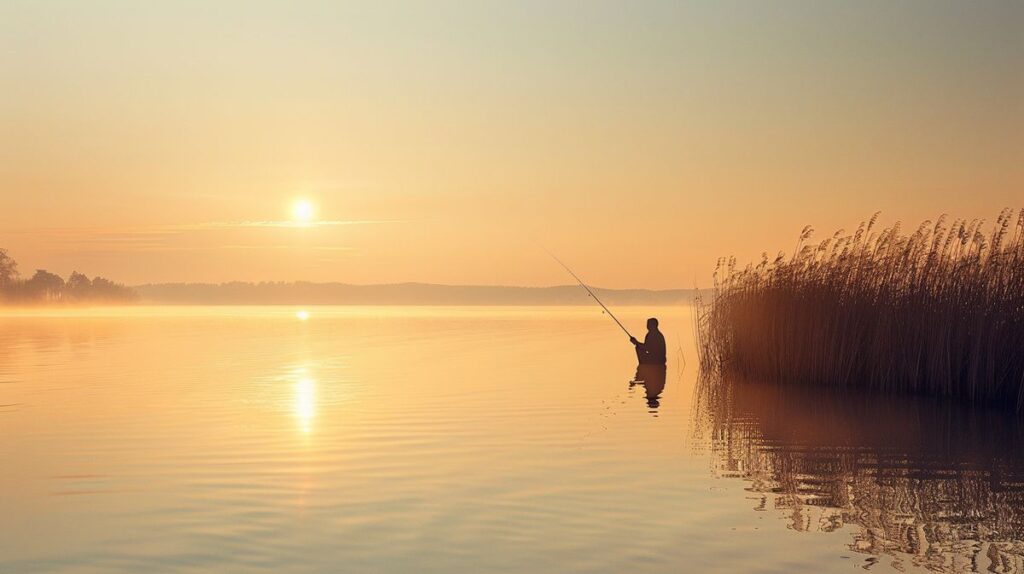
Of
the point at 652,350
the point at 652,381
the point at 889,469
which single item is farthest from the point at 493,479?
the point at 652,350

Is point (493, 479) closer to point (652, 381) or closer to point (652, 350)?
point (652, 381)

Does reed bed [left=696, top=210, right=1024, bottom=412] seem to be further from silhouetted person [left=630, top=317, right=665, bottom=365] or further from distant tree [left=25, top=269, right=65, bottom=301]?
distant tree [left=25, top=269, right=65, bottom=301]

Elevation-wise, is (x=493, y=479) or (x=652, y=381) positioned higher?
(x=652, y=381)

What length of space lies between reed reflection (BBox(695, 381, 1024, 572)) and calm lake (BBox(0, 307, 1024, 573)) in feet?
0.13

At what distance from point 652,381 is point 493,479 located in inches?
492

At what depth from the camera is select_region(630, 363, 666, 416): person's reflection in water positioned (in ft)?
61.1

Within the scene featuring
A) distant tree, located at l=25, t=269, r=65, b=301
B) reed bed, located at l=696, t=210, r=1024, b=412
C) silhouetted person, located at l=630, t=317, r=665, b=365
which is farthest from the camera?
distant tree, located at l=25, t=269, r=65, b=301

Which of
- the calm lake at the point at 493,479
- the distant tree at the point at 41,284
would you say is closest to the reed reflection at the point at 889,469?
the calm lake at the point at 493,479

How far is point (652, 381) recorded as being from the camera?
22.8 m

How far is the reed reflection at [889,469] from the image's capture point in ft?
26.4

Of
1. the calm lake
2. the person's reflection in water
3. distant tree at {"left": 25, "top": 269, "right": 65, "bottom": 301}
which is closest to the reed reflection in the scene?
the calm lake

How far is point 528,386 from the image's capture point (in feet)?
68.5

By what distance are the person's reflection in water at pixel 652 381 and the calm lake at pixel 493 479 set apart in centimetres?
29

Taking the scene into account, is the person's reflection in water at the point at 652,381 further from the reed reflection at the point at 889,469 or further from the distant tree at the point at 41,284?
the distant tree at the point at 41,284
